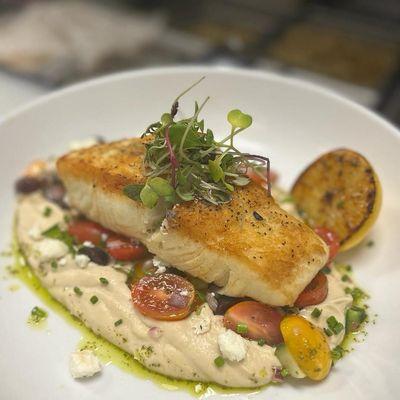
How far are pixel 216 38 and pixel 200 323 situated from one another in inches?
191

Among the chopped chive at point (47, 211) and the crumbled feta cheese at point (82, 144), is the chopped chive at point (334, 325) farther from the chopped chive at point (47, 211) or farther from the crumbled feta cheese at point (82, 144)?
the crumbled feta cheese at point (82, 144)

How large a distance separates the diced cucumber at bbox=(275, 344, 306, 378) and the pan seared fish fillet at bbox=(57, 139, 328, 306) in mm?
241

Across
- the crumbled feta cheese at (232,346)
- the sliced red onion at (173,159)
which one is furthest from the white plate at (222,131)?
the sliced red onion at (173,159)

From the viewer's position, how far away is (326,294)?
2867 mm

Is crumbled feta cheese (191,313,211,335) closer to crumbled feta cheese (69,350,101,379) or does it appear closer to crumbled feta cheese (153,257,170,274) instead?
crumbled feta cheese (153,257,170,274)

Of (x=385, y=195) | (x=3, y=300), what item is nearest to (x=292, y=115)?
(x=385, y=195)

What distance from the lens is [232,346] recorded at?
2543mm

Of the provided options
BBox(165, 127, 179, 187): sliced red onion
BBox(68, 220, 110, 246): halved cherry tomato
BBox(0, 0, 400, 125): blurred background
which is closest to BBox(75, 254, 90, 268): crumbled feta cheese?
BBox(68, 220, 110, 246): halved cherry tomato

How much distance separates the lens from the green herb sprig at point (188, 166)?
9.04ft

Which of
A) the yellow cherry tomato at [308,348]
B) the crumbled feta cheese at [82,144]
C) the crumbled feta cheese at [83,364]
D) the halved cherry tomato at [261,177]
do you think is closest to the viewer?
the yellow cherry tomato at [308,348]

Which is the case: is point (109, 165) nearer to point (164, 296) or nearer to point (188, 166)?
point (188, 166)

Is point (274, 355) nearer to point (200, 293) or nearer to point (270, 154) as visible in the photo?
point (200, 293)

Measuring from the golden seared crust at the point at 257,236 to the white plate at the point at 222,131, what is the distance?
1.73 ft

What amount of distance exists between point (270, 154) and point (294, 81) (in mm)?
617
